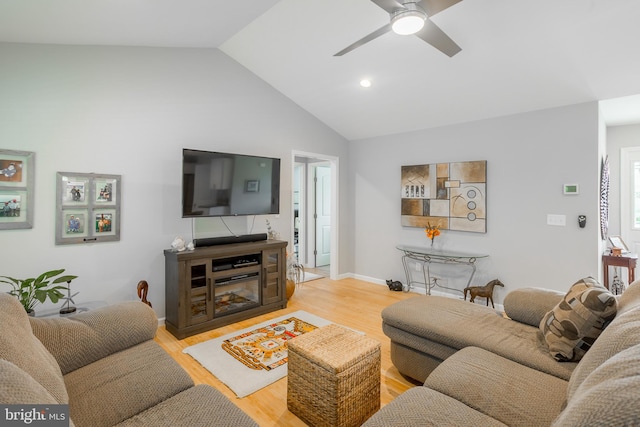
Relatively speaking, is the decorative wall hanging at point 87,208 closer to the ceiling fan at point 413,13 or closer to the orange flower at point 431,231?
the ceiling fan at point 413,13

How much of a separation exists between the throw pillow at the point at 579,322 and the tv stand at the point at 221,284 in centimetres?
280

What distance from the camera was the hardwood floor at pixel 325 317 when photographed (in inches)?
81.7

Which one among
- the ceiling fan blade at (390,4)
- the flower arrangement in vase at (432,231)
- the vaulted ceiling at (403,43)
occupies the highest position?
the vaulted ceiling at (403,43)

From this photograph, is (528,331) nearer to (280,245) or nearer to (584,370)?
(584,370)

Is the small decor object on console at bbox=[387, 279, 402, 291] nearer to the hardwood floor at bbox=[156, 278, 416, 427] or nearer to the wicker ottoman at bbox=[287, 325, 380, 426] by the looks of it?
the hardwood floor at bbox=[156, 278, 416, 427]

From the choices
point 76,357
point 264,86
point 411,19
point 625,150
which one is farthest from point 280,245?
point 625,150

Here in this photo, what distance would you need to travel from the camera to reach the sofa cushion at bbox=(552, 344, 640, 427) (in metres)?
0.61

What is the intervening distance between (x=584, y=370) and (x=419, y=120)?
12.4ft

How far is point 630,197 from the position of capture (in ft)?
14.0

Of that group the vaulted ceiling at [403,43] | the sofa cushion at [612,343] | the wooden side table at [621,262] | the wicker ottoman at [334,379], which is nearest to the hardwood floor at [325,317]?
the wicker ottoman at [334,379]

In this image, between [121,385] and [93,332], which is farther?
[93,332]

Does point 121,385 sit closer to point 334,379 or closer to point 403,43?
point 334,379

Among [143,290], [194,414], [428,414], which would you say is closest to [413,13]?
[428,414]

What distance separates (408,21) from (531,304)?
2.05 metres
